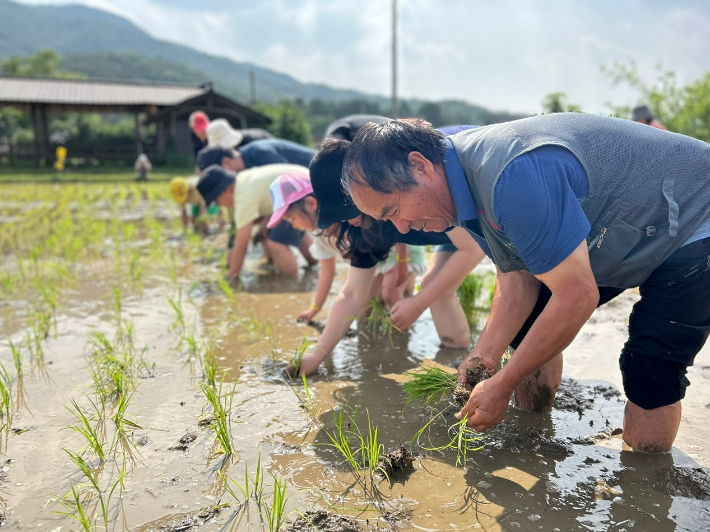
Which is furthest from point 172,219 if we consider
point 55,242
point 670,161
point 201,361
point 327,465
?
point 670,161

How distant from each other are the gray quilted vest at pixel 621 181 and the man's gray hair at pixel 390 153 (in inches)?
4.1

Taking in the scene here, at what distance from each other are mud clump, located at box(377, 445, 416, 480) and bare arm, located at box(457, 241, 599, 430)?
29 cm

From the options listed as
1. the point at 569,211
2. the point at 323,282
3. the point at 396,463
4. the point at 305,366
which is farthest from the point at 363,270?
the point at 569,211

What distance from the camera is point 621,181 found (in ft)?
5.50

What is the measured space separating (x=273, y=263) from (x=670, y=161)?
4.11 metres

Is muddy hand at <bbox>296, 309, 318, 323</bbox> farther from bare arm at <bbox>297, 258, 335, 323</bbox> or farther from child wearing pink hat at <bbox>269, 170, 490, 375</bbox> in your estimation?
child wearing pink hat at <bbox>269, 170, 490, 375</bbox>

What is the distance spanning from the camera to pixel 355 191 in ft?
5.74

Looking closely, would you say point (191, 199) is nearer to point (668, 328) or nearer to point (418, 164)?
point (418, 164)

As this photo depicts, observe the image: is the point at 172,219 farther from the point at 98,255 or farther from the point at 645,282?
the point at 645,282

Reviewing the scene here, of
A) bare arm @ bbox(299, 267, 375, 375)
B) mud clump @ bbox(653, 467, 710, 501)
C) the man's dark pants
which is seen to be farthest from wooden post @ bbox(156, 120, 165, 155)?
mud clump @ bbox(653, 467, 710, 501)

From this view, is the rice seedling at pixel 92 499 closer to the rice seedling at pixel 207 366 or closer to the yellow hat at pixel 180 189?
the rice seedling at pixel 207 366

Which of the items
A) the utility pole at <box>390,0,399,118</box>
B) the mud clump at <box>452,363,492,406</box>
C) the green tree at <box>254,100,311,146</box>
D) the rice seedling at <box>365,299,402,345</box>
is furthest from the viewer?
the green tree at <box>254,100,311,146</box>

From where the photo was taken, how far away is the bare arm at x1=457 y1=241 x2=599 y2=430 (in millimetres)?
1506

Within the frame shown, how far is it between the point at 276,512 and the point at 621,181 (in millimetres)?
1333
